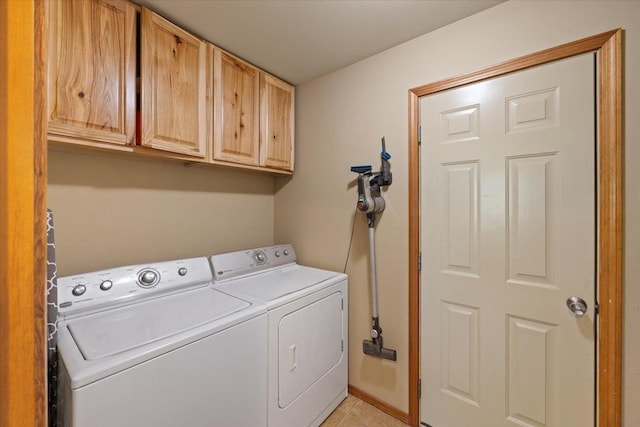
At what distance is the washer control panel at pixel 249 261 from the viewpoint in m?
1.70

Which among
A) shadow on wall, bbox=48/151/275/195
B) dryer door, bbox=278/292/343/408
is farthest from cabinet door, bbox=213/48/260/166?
dryer door, bbox=278/292/343/408

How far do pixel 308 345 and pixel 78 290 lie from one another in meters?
1.16

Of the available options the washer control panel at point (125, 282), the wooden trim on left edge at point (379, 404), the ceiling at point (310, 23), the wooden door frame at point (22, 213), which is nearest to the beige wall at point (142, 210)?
the washer control panel at point (125, 282)

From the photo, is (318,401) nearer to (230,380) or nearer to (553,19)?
(230,380)

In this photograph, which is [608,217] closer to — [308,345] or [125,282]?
[308,345]

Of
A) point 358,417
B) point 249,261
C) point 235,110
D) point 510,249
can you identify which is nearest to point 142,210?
point 249,261

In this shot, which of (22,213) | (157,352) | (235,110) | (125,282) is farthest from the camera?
(235,110)

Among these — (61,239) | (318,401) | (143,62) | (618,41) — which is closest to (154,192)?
(61,239)

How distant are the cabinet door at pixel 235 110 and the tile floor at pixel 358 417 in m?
1.79

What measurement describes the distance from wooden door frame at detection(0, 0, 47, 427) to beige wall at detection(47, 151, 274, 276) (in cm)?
119

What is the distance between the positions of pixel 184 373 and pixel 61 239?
3.33 feet

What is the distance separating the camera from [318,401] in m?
1.67

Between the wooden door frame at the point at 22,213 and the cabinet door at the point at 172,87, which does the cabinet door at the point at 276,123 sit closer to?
A: the cabinet door at the point at 172,87

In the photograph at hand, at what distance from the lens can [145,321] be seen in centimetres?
115
